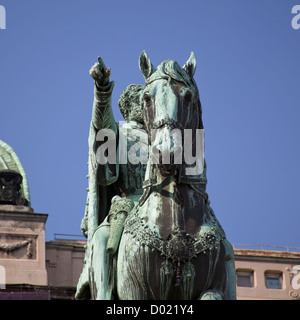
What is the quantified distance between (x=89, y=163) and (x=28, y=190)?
58.1 m

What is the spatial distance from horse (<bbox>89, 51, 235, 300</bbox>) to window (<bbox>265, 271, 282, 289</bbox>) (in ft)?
191

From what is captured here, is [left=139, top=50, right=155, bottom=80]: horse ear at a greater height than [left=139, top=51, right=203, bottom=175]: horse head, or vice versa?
[left=139, top=50, right=155, bottom=80]: horse ear

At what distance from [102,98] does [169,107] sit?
A: 4.49 ft

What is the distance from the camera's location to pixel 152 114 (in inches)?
687

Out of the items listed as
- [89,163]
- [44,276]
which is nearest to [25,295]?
[44,276]

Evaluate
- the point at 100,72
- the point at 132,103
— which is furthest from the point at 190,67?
the point at 132,103

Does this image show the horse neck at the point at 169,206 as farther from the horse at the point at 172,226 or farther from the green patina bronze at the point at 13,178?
the green patina bronze at the point at 13,178

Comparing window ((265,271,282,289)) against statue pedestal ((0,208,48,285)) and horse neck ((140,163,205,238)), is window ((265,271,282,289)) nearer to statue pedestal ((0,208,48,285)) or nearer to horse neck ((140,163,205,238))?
statue pedestal ((0,208,48,285))

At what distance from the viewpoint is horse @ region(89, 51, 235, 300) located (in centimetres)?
1706

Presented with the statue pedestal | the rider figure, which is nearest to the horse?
the rider figure

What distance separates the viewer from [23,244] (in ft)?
245

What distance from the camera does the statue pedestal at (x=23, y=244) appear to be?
7331 cm

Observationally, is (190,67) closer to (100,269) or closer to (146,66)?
(146,66)

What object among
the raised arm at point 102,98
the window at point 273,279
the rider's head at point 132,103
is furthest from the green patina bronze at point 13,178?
the raised arm at point 102,98
